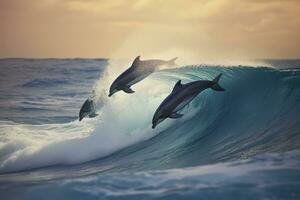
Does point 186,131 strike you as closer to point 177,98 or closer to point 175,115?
point 177,98

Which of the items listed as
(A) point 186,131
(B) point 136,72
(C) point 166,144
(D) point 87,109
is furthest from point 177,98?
(D) point 87,109

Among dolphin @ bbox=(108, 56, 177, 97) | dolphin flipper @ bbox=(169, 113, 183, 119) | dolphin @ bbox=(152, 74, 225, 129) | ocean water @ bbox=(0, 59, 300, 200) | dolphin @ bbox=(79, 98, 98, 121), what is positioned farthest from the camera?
dolphin @ bbox=(79, 98, 98, 121)

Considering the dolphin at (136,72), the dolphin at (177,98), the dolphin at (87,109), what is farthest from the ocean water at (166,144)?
the dolphin at (136,72)

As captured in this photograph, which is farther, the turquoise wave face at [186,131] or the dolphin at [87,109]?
the dolphin at [87,109]

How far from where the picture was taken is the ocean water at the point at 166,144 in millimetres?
3867

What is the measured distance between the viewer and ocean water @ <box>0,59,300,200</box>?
3.87m

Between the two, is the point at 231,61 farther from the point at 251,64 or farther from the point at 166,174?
the point at 166,174

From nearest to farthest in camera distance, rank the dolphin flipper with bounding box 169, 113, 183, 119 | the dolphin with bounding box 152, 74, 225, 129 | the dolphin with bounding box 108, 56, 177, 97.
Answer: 1. the dolphin flipper with bounding box 169, 113, 183, 119
2. the dolphin with bounding box 152, 74, 225, 129
3. the dolphin with bounding box 108, 56, 177, 97

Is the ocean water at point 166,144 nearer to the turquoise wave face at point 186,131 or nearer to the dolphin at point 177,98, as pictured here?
the turquoise wave face at point 186,131

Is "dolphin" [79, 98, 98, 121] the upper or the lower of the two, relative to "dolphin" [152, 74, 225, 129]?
upper

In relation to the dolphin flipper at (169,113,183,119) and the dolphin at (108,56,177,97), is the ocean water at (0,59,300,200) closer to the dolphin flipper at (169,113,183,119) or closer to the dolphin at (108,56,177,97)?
the dolphin flipper at (169,113,183,119)

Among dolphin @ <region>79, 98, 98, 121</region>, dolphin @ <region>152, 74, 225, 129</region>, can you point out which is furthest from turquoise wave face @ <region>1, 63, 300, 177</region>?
dolphin @ <region>152, 74, 225, 129</region>

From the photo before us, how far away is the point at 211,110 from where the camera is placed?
7047mm

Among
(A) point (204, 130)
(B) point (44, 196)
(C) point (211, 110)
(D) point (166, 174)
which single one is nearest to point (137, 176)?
(D) point (166, 174)
